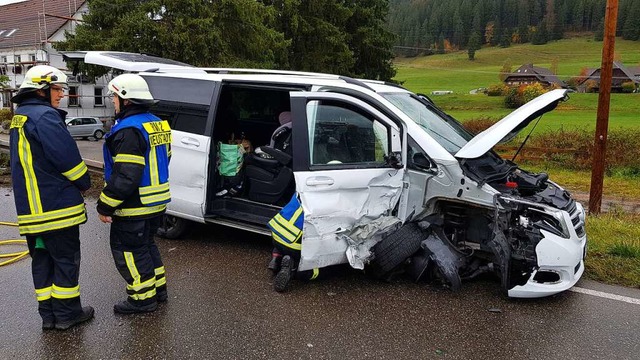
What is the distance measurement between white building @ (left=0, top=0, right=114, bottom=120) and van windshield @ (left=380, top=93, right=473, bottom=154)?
32706mm

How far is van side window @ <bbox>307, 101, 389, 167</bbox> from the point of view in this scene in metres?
4.30

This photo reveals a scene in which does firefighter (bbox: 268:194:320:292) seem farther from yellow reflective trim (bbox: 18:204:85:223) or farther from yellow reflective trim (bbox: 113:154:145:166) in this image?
yellow reflective trim (bbox: 18:204:85:223)

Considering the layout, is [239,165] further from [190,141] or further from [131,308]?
[131,308]

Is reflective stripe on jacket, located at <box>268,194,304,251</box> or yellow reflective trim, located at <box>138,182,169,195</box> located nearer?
yellow reflective trim, located at <box>138,182,169,195</box>

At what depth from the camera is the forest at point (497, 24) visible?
103 metres

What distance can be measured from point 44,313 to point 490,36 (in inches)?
4521

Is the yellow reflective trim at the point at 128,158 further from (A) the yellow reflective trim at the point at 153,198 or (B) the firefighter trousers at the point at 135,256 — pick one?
(B) the firefighter trousers at the point at 135,256

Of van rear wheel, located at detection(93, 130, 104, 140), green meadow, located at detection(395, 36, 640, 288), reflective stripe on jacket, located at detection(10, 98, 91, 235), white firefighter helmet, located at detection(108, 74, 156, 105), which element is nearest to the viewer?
reflective stripe on jacket, located at detection(10, 98, 91, 235)

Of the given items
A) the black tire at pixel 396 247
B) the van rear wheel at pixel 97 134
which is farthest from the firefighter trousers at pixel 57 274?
the van rear wheel at pixel 97 134

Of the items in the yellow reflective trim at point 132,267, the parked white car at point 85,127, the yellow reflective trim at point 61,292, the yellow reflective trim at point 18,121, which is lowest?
the parked white car at point 85,127

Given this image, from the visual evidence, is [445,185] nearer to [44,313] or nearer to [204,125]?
[204,125]

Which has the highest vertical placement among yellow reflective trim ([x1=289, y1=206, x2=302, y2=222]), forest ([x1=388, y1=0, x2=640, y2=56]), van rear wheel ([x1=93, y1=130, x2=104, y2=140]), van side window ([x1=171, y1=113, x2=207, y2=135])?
forest ([x1=388, y1=0, x2=640, y2=56])

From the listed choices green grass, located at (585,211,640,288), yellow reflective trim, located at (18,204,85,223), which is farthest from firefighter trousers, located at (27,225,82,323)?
green grass, located at (585,211,640,288)

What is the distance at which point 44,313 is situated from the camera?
3561 millimetres
